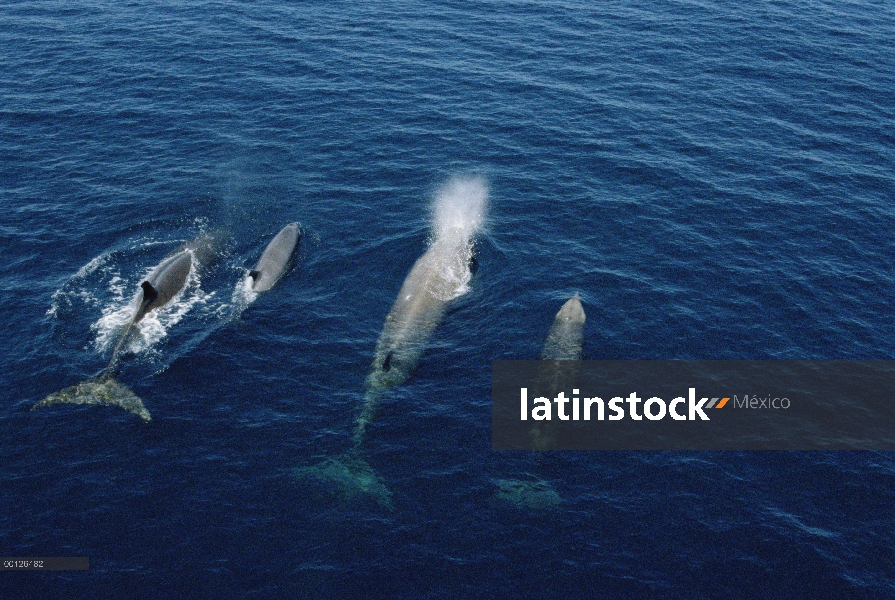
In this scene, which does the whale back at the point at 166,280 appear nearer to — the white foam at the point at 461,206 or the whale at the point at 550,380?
Result: the white foam at the point at 461,206

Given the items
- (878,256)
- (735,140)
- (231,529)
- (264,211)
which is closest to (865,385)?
(878,256)

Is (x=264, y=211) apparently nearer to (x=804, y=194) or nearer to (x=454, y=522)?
(x=454, y=522)

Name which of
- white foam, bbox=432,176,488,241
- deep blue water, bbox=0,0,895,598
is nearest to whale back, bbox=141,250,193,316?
deep blue water, bbox=0,0,895,598

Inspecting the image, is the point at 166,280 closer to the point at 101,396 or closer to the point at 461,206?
the point at 101,396

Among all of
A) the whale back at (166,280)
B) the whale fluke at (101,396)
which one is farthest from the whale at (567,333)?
the whale back at (166,280)

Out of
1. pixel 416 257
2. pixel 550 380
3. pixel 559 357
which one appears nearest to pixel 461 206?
pixel 416 257

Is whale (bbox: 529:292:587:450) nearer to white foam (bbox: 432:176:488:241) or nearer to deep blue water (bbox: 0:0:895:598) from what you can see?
deep blue water (bbox: 0:0:895:598)
